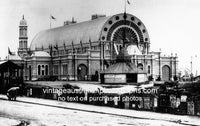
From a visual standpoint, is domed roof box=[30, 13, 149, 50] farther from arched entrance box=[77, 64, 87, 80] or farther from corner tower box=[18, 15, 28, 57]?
corner tower box=[18, 15, 28, 57]

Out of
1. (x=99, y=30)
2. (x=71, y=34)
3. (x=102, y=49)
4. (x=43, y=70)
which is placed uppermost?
(x=71, y=34)

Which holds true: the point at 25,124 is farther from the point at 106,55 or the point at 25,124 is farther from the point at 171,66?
the point at 171,66

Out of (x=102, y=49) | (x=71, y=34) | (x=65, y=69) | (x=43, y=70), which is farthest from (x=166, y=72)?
(x=43, y=70)

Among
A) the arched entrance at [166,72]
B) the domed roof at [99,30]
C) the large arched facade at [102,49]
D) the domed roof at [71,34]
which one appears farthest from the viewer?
the arched entrance at [166,72]

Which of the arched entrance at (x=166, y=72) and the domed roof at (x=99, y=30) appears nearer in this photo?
the domed roof at (x=99, y=30)

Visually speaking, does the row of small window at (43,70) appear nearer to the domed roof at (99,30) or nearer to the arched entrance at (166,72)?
the domed roof at (99,30)

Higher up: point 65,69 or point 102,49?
point 102,49

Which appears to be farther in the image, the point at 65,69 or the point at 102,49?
the point at 102,49

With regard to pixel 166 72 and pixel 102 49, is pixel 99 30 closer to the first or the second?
pixel 102 49

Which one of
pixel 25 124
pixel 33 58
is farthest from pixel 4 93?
pixel 33 58

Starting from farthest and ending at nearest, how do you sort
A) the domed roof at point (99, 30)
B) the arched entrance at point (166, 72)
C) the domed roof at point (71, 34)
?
the arched entrance at point (166, 72)
the domed roof at point (71, 34)
the domed roof at point (99, 30)

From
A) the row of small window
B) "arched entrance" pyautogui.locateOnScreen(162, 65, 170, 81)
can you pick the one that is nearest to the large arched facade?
the row of small window

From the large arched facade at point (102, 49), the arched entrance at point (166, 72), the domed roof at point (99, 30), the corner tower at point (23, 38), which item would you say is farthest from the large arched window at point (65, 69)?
the corner tower at point (23, 38)

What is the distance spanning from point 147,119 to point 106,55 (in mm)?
56079
